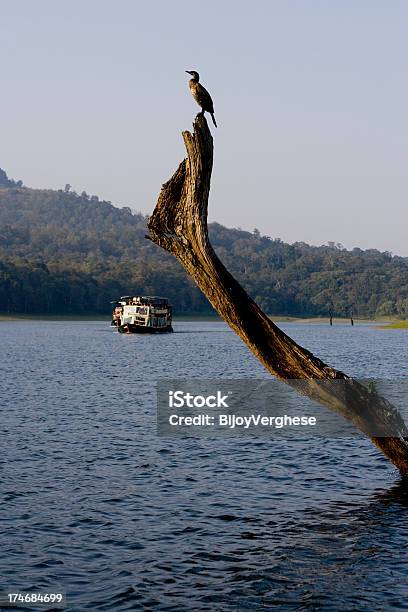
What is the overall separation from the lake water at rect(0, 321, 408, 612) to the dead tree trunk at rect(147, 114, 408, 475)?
3237mm

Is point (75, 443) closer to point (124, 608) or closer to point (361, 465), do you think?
point (361, 465)

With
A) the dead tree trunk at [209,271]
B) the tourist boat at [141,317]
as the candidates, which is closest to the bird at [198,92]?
the dead tree trunk at [209,271]

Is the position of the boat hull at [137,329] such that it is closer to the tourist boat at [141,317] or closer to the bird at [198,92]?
the tourist boat at [141,317]

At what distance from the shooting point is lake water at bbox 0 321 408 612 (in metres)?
14.3

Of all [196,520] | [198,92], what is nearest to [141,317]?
[196,520]

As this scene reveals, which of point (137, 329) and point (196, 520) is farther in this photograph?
point (137, 329)

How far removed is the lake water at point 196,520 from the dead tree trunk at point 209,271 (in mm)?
3237

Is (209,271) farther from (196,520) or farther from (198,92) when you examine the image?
(196,520)

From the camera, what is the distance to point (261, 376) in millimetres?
67812

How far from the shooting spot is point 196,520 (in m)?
18.6

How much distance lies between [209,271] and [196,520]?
5581 mm

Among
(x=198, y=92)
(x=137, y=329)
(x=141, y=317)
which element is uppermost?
(x=198, y=92)

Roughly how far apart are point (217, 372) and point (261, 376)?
15.4 ft

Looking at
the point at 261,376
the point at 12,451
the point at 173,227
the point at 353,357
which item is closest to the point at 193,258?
the point at 173,227
